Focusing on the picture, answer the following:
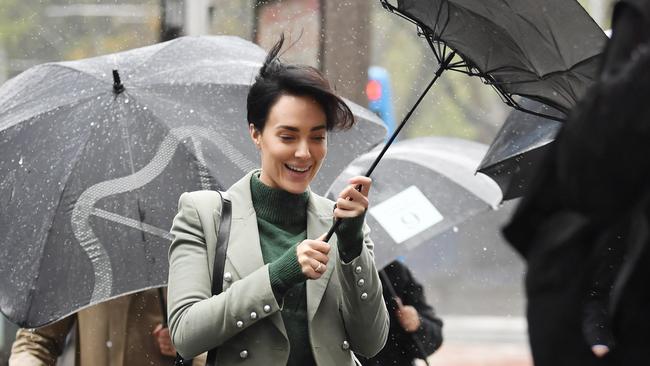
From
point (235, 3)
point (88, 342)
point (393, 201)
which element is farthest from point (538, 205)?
point (235, 3)

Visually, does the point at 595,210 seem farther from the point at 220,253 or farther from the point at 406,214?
the point at 406,214

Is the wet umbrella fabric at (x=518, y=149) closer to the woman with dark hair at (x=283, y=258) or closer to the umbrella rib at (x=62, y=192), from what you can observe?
the woman with dark hair at (x=283, y=258)

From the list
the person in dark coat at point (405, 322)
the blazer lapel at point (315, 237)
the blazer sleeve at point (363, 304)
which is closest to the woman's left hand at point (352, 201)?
the blazer sleeve at point (363, 304)

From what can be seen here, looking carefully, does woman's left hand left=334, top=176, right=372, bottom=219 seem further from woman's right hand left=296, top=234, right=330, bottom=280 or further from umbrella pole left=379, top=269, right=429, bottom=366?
umbrella pole left=379, top=269, right=429, bottom=366

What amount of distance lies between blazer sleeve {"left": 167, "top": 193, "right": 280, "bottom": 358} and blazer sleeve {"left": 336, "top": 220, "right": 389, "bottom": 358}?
0.22 metres

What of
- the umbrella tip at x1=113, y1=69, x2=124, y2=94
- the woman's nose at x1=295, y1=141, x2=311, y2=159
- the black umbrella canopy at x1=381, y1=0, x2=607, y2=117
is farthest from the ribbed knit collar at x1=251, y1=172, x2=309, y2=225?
the umbrella tip at x1=113, y1=69, x2=124, y2=94

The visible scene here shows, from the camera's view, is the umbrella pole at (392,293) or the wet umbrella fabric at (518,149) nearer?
the wet umbrella fabric at (518,149)

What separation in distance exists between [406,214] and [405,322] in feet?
1.57

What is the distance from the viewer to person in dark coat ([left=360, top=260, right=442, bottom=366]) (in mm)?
5844

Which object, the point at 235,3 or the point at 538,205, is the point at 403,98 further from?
the point at 538,205

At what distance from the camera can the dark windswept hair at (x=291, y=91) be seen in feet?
12.5

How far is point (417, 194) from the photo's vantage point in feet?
20.4

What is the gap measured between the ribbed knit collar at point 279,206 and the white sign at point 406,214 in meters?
1.99

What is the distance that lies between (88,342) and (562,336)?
325cm
